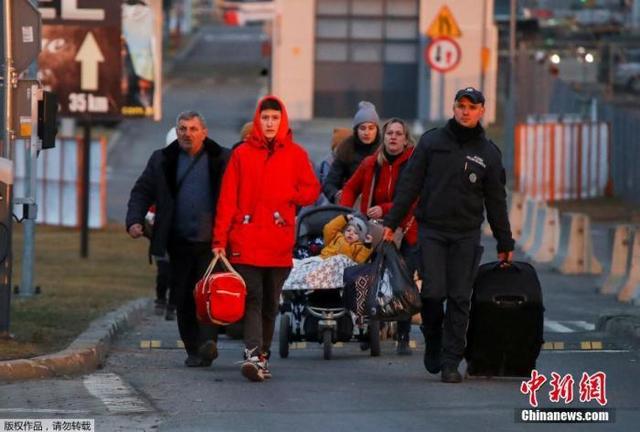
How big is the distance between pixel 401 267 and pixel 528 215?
1478 centimetres

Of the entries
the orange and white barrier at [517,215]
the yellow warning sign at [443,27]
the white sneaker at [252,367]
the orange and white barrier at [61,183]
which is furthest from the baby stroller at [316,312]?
the yellow warning sign at [443,27]

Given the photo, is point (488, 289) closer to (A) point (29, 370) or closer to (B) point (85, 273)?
(A) point (29, 370)

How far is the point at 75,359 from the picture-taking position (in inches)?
510

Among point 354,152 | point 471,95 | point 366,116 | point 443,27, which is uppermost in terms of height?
point 443,27

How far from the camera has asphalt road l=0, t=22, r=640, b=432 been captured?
1045 centimetres

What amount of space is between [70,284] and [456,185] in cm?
927

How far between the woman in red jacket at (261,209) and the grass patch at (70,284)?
171 cm

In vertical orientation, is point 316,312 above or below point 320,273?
below

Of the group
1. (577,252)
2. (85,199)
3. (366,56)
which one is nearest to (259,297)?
(577,252)

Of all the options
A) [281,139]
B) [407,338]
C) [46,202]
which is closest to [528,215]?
[46,202]

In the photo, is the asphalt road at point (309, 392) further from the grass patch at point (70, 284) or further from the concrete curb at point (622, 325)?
the grass patch at point (70, 284)

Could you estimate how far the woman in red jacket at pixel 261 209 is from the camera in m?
12.4

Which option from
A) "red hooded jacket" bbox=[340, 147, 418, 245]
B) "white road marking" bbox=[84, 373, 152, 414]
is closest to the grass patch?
"white road marking" bbox=[84, 373, 152, 414]

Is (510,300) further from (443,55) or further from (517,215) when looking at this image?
(443,55)
